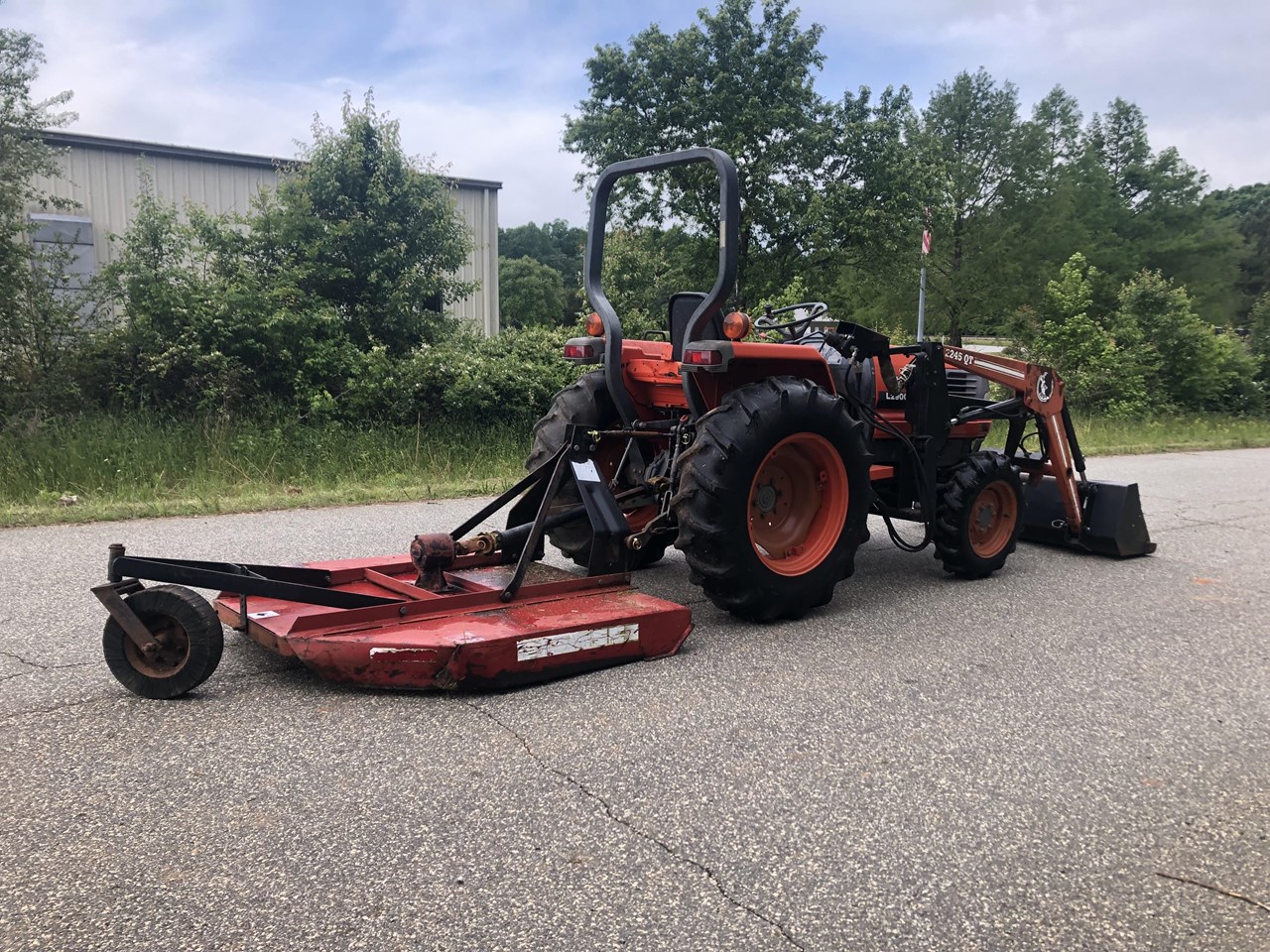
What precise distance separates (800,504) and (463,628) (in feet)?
7.04

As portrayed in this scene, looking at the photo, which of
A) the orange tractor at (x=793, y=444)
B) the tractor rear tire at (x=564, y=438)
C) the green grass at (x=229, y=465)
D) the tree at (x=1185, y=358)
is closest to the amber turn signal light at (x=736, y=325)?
the orange tractor at (x=793, y=444)

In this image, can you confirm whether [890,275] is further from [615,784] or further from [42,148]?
[615,784]

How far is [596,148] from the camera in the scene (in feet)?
72.9

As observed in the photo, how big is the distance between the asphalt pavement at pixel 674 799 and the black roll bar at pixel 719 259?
137 centimetres

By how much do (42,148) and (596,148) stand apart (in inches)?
501

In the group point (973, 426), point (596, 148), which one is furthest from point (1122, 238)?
point (973, 426)

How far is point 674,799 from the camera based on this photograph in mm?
2865

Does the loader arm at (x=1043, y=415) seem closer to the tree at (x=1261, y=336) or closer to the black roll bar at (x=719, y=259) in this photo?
the black roll bar at (x=719, y=259)

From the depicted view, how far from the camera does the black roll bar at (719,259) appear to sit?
4.42 m

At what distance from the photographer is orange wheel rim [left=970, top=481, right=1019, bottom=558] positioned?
5961mm

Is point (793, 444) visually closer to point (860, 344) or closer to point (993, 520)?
point (860, 344)

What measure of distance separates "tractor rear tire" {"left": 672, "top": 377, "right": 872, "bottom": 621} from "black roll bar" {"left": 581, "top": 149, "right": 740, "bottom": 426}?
0.41 metres

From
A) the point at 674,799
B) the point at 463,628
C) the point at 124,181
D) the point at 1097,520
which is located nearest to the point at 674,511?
the point at 463,628

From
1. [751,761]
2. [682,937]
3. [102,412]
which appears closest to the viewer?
[682,937]
